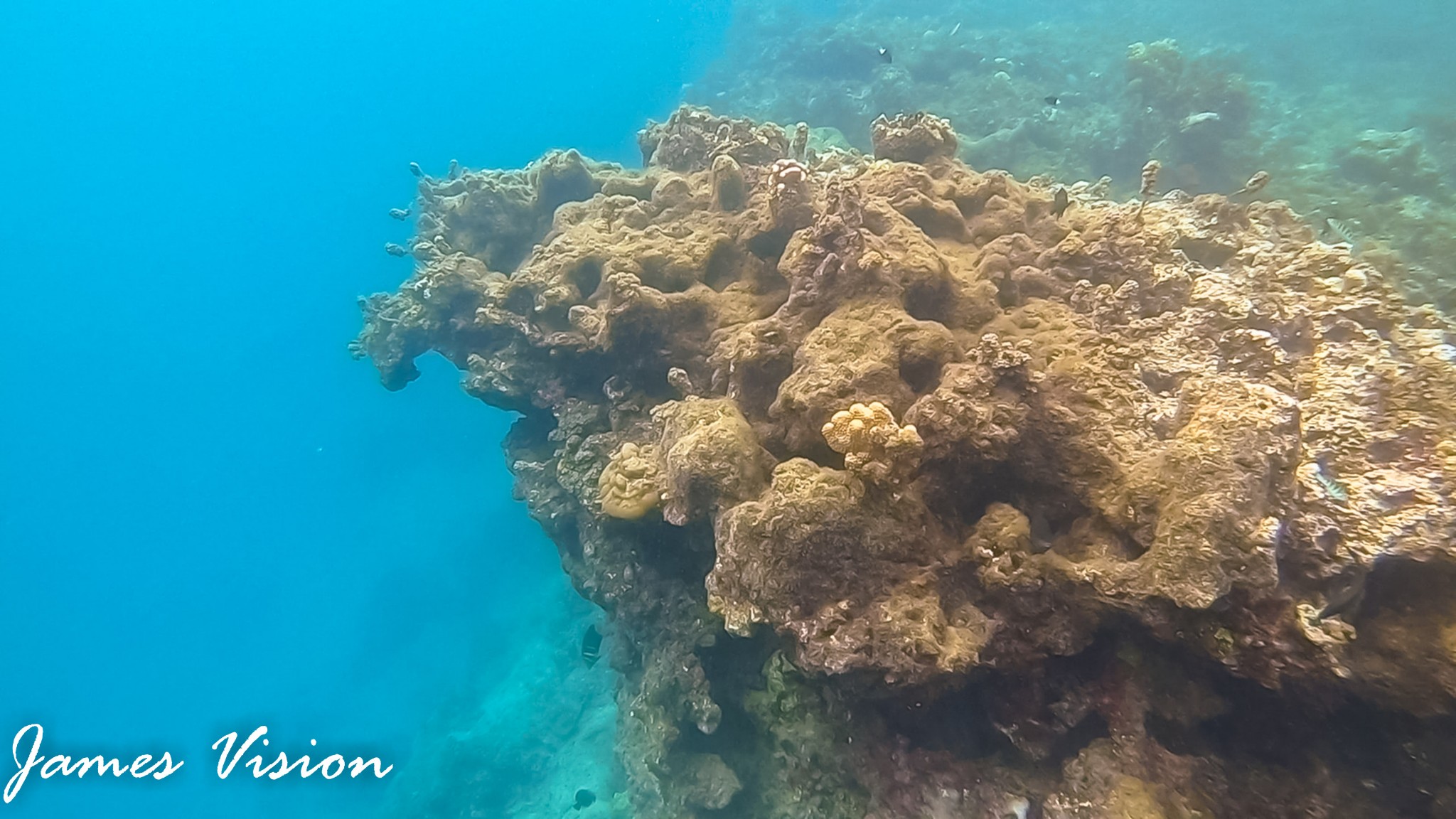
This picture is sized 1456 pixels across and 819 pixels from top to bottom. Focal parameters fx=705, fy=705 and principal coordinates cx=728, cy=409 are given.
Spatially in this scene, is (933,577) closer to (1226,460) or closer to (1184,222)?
(1226,460)

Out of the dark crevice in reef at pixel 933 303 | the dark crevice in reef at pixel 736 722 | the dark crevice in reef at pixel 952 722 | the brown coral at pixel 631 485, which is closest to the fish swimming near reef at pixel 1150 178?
the dark crevice in reef at pixel 933 303

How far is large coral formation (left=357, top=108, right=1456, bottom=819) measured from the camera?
10.4 feet

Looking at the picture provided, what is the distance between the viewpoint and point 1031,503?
4.23 metres

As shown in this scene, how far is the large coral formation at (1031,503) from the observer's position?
3.16 m

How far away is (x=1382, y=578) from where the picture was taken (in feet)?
10.4

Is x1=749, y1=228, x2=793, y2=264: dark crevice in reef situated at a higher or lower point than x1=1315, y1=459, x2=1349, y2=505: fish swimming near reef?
higher

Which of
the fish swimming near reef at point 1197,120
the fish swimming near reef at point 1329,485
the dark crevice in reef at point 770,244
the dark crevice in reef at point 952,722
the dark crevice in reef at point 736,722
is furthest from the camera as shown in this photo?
the fish swimming near reef at point 1197,120

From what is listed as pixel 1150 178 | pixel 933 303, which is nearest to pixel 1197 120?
pixel 1150 178

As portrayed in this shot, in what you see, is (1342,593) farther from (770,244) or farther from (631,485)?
(770,244)

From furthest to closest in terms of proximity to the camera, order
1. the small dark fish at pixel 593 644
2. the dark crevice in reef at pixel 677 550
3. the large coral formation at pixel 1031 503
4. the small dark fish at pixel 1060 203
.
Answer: the small dark fish at pixel 593 644 → the small dark fish at pixel 1060 203 → the dark crevice in reef at pixel 677 550 → the large coral formation at pixel 1031 503

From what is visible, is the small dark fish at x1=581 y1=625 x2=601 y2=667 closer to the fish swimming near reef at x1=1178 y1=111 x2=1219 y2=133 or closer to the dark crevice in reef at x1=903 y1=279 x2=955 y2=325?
the dark crevice in reef at x1=903 y1=279 x2=955 y2=325

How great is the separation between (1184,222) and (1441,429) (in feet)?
9.10

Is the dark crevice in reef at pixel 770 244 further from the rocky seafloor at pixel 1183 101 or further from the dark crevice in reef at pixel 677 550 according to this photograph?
the rocky seafloor at pixel 1183 101

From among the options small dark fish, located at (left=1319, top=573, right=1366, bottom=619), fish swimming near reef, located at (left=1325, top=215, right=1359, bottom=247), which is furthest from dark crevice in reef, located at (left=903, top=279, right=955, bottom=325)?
fish swimming near reef, located at (left=1325, top=215, right=1359, bottom=247)
